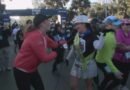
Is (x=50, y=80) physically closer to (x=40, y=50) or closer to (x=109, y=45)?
(x=109, y=45)

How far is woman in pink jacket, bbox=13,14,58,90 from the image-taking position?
5.76 metres

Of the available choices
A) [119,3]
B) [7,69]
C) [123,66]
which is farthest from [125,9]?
[123,66]

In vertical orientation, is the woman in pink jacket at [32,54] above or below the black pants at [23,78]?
above

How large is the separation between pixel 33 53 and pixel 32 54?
3cm

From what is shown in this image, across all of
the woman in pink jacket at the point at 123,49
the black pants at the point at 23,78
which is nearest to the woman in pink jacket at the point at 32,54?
the black pants at the point at 23,78

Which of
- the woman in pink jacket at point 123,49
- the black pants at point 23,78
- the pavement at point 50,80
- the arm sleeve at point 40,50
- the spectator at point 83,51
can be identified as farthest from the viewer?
the pavement at point 50,80

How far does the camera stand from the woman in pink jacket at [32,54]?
5.76 metres

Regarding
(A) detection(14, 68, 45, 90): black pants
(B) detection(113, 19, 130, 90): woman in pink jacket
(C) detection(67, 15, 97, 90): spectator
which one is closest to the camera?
(A) detection(14, 68, 45, 90): black pants

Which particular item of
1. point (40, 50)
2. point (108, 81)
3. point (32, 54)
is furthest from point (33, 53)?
point (108, 81)

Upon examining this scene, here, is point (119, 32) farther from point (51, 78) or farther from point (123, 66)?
point (51, 78)

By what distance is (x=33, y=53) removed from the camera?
586 centimetres

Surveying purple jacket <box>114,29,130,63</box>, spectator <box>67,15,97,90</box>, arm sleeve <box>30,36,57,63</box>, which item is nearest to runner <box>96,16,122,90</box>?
spectator <box>67,15,97,90</box>

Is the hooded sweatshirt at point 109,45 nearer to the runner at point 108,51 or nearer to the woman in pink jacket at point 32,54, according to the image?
the runner at point 108,51

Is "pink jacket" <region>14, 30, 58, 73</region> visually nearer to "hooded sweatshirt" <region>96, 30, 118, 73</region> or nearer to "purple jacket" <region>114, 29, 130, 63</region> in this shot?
"hooded sweatshirt" <region>96, 30, 118, 73</region>
